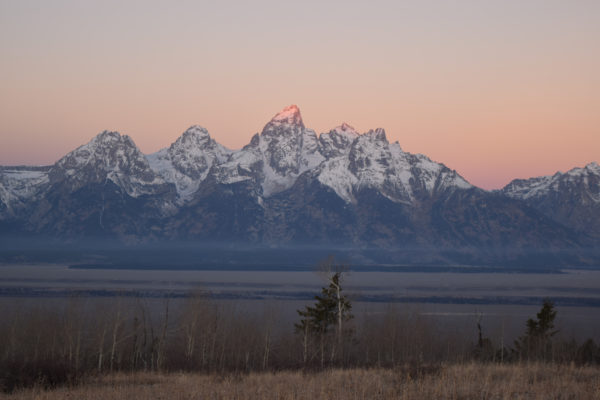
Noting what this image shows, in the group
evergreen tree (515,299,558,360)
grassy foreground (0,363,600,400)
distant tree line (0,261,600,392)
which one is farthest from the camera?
evergreen tree (515,299,558,360)

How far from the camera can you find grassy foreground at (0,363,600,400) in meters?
23.1

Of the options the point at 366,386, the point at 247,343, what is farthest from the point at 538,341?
the point at 366,386

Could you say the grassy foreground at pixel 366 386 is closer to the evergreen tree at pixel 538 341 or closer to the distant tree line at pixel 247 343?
the distant tree line at pixel 247 343

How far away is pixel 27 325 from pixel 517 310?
120 m

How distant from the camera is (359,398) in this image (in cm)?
2255

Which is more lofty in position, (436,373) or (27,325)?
(436,373)

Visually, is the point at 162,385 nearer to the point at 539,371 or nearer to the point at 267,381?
the point at 267,381

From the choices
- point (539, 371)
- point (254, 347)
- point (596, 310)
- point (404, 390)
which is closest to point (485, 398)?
point (404, 390)

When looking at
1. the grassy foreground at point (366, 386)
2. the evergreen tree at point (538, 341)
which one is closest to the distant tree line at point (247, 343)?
the evergreen tree at point (538, 341)

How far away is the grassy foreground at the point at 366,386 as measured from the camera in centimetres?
2308

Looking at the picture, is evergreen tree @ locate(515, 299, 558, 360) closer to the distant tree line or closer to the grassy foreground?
the distant tree line

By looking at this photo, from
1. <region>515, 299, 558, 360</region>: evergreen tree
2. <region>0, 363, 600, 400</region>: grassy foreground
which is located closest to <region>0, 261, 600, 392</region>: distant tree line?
<region>515, 299, 558, 360</region>: evergreen tree

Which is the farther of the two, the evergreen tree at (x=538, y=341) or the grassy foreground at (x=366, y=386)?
the evergreen tree at (x=538, y=341)

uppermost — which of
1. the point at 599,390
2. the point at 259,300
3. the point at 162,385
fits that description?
the point at 599,390
